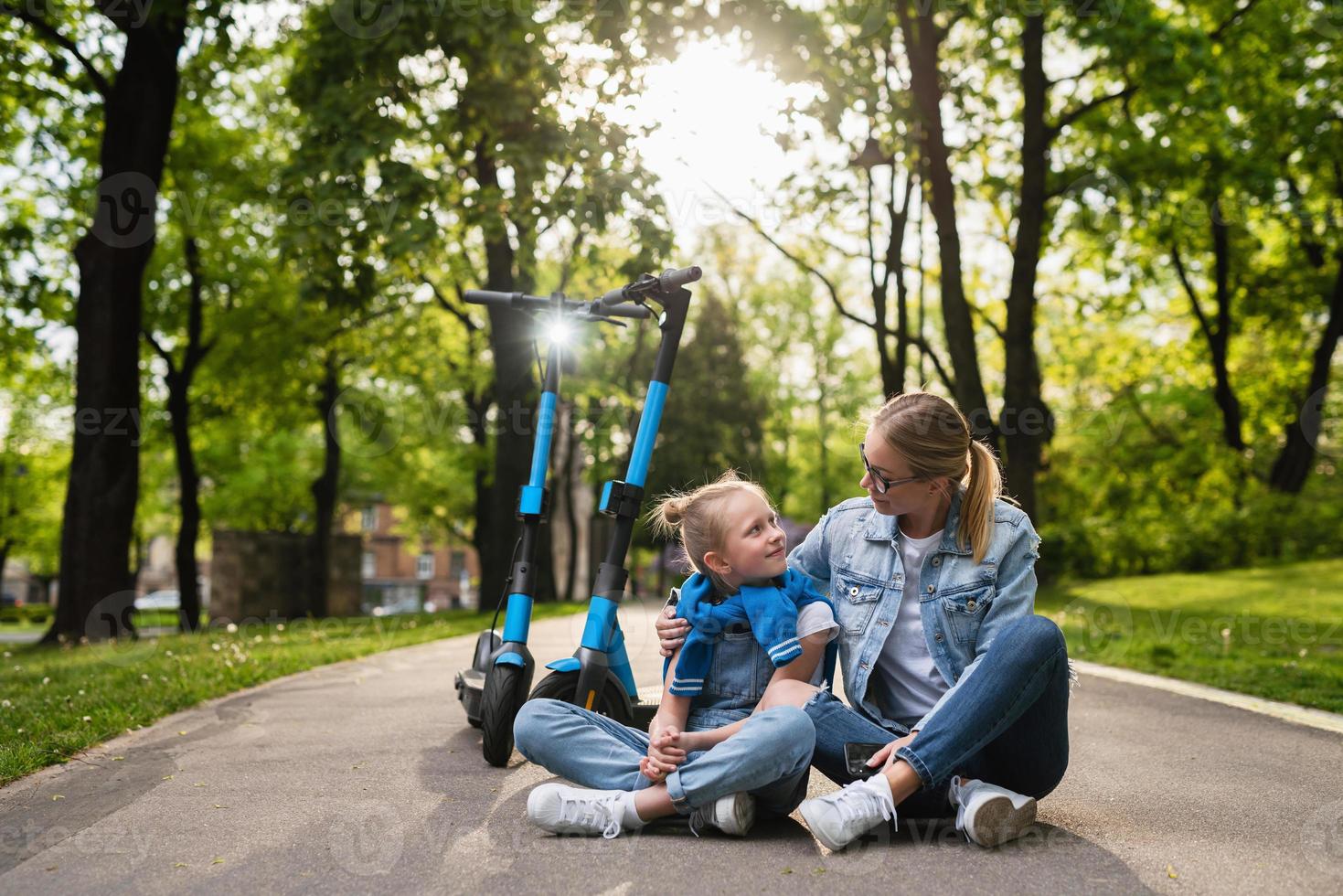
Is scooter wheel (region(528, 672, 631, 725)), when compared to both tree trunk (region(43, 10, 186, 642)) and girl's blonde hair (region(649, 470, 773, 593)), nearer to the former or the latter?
girl's blonde hair (region(649, 470, 773, 593))

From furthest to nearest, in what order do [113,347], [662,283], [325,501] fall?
[325,501], [113,347], [662,283]

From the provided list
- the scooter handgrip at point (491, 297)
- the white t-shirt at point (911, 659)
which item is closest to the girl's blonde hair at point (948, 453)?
the white t-shirt at point (911, 659)

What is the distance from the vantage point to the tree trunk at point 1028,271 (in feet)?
43.8

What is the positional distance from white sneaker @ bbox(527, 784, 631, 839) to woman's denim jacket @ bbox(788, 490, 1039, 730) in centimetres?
82

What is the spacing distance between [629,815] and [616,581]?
106 cm

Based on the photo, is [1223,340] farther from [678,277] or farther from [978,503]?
[978,503]

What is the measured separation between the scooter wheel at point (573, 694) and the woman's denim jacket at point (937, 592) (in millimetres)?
1037

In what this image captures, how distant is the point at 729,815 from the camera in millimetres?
3301

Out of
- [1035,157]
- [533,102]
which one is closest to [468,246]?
[533,102]

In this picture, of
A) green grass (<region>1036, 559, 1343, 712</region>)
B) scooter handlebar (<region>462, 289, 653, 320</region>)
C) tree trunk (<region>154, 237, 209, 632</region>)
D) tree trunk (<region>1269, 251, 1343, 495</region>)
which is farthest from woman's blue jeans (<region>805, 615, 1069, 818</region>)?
tree trunk (<region>1269, 251, 1343, 495</region>)

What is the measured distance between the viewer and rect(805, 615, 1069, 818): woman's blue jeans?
123 inches

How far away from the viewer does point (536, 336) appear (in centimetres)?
542

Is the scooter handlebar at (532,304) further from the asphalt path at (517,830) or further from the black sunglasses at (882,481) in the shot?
the asphalt path at (517,830)

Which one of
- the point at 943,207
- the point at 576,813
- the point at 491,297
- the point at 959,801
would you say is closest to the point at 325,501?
the point at 943,207
